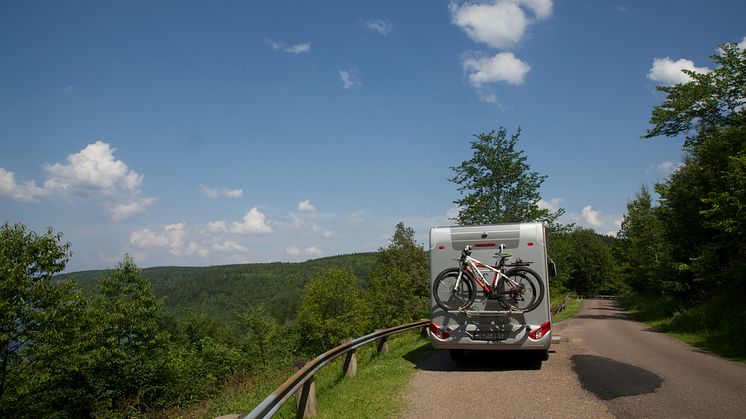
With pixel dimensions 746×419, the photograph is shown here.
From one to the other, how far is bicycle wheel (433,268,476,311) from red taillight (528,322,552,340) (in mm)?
1362

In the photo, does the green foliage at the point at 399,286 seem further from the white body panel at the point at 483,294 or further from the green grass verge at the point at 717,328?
the white body panel at the point at 483,294

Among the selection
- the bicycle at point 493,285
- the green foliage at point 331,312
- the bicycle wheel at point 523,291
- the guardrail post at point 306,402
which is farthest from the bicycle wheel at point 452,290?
the green foliage at point 331,312

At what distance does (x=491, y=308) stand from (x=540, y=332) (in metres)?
1.02

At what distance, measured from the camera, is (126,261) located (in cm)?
3189

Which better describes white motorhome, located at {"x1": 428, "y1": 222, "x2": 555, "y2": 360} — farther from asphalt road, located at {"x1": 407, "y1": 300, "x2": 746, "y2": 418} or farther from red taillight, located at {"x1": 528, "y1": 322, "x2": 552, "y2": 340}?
asphalt road, located at {"x1": 407, "y1": 300, "x2": 746, "y2": 418}

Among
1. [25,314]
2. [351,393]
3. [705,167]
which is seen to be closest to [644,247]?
[705,167]

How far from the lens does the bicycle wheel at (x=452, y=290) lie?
912cm

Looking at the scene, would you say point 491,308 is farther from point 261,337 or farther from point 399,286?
point 399,286

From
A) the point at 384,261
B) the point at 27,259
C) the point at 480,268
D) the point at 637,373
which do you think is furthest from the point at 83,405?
the point at 384,261

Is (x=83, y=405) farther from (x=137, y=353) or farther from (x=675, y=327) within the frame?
(x=675, y=327)

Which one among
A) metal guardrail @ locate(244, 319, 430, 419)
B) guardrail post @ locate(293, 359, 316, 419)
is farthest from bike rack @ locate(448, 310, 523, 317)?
guardrail post @ locate(293, 359, 316, 419)

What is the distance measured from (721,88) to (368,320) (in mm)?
36172

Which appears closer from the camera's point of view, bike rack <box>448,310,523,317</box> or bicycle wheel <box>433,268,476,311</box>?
bike rack <box>448,310,523,317</box>

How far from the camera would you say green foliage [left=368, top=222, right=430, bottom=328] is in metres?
49.0
